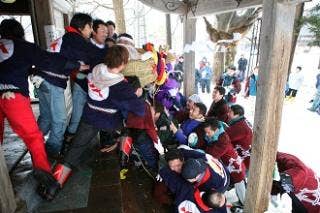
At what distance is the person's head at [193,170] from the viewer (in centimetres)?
282

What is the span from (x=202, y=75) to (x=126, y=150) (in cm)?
937

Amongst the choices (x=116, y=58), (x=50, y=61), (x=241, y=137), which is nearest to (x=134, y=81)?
(x=116, y=58)

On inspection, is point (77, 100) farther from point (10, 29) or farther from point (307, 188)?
point (307, 188)

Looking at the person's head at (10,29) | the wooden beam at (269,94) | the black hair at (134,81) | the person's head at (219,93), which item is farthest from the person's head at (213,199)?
the person's head at (10,29)

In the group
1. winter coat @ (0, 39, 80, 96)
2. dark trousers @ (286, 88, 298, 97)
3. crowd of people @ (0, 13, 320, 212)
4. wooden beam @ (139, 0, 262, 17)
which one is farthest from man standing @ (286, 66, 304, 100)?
winter coat @ (0, 39, 80, 96)

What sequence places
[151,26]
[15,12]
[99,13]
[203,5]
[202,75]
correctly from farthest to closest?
[151,26] → [99,13] → [202,75] → [15,12] → [203,5]

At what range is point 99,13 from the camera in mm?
24875

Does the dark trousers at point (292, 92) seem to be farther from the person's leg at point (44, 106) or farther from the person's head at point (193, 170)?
the person's leg at point (44, 106)

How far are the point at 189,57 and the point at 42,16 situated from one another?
3.23m

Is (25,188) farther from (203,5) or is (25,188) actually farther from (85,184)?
(203,5)

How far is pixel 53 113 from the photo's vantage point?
3086mm

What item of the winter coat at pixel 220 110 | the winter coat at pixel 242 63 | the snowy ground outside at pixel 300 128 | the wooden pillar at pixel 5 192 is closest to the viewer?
the wooden pillar at pixel 5 192

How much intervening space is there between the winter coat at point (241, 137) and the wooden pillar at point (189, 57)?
8.37 feet

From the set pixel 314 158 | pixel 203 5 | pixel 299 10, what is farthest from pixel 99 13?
pixel 314 158
